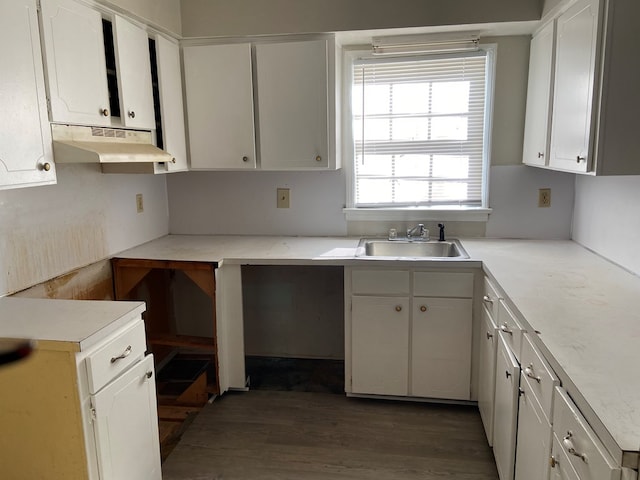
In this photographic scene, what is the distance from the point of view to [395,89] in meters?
2.97

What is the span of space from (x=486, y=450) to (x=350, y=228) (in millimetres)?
1516

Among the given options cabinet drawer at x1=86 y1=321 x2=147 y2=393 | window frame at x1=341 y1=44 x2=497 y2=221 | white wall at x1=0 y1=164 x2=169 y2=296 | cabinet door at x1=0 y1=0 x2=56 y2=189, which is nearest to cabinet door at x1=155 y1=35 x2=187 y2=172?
white wall at x1=0 y1=164 x2=169 y2=296

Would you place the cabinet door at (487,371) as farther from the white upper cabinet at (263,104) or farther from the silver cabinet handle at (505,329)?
the white upper cabinet at (263,104)

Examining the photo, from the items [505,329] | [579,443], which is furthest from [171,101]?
[579,443]

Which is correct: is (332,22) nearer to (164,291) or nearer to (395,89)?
(395,89)

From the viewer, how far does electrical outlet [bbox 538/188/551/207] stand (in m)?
2.93

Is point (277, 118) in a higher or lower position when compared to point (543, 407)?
higher

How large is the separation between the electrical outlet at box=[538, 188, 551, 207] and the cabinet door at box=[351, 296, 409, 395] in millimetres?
1133

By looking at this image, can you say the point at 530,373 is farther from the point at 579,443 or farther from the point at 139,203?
the point at 139,203

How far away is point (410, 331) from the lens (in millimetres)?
2578

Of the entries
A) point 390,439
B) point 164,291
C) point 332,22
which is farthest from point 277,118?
point 390,439

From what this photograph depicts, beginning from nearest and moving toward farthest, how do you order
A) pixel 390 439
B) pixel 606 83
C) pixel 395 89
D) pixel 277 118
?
1. pixel 606 83
2. pixel 390 439
3. pixel 277 118
4. pixel 395 89

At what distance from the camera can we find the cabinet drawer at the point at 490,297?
6.92 feet

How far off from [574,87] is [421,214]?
1.23 meters
